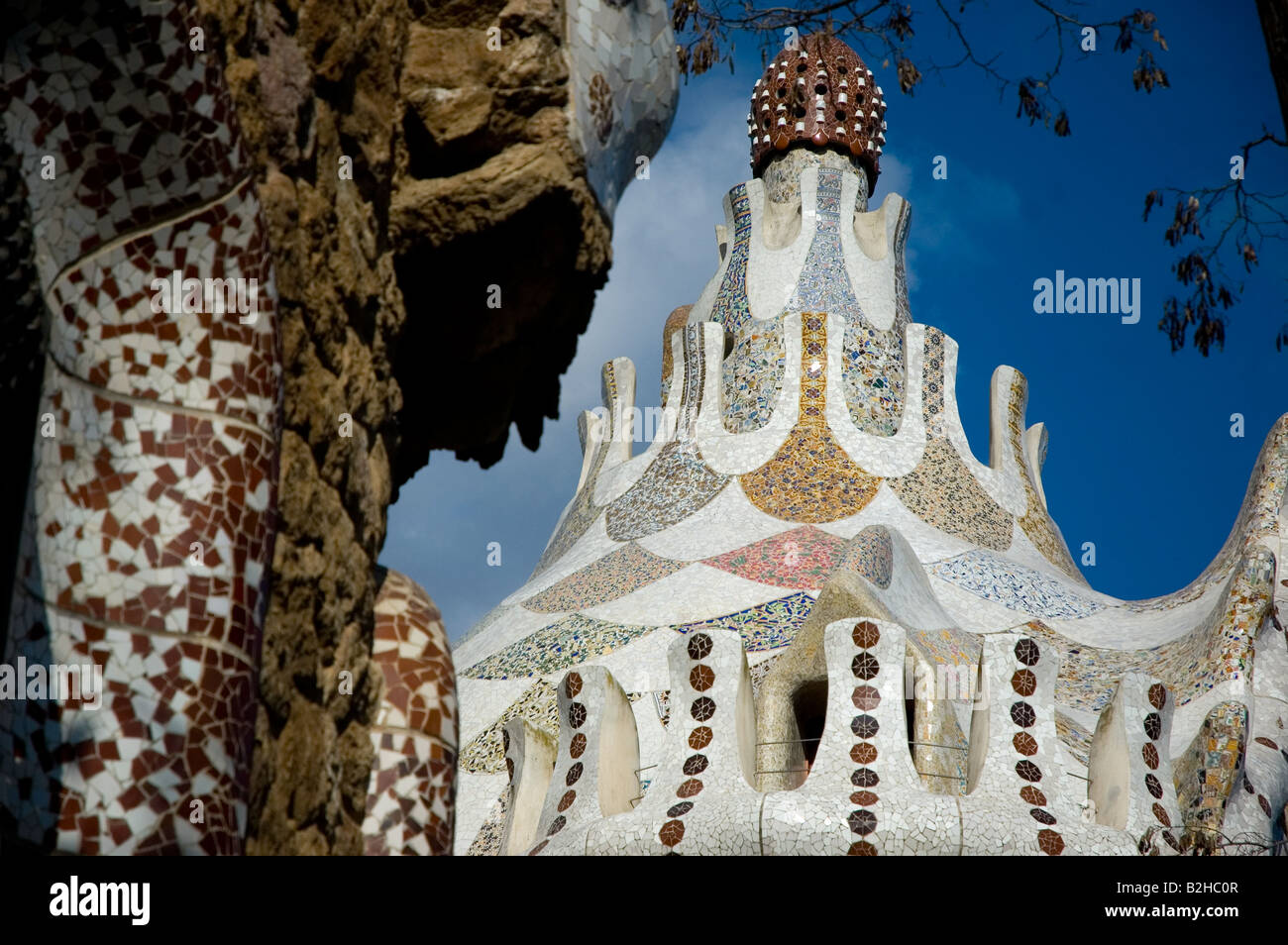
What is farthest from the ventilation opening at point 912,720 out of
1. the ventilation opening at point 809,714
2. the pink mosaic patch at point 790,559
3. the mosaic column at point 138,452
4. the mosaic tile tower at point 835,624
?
the mosaic column at point 138,452

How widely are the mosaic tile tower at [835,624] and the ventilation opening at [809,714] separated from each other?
0.02 m

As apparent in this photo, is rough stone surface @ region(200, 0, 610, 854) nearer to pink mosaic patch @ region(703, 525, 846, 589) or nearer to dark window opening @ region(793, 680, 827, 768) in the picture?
dark window opening @ region(793, 680, 827, 768)

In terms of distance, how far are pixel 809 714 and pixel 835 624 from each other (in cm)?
113

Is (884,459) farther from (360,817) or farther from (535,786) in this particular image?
(360,817)

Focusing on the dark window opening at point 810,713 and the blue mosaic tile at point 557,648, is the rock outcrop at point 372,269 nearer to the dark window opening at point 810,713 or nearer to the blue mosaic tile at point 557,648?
the dark window opening at point 810,713

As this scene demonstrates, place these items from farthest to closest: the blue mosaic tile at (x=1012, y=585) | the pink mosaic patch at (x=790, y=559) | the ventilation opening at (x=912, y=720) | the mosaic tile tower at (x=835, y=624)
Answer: the blue mosaic tile at (x=1012, y=585) → the pink mosaic patch at (x=790, y=559) → the ventilation opening at (x=912, y=720) → the mosaic tile tower at (x=835, y=624)

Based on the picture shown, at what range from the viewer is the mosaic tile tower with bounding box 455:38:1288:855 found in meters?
8.45

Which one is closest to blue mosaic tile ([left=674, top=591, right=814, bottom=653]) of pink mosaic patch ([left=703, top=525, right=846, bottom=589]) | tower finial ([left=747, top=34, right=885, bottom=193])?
pink mosaic patch ([left=703, top=525, right=846, bottom=589])

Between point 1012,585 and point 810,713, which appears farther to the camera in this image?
point 1012,585

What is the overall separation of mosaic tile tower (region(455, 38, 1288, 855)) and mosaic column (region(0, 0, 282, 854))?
5.60 m

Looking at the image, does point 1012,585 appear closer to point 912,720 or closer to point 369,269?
point 912,720

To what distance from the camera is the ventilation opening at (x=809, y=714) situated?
9352 mm

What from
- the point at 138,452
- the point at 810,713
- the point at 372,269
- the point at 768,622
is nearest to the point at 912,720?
the point at 810,713

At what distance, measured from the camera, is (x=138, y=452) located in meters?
2.86
